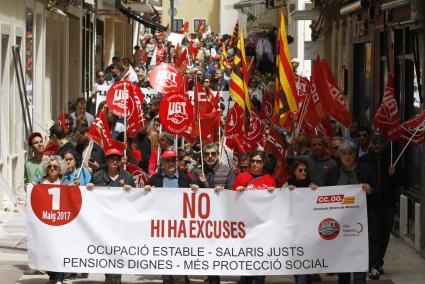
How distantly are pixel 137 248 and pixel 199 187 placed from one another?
1.09m

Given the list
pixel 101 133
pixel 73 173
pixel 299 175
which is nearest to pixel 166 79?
pixel 101 133

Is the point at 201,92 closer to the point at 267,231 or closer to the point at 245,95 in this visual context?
the point at 245,95

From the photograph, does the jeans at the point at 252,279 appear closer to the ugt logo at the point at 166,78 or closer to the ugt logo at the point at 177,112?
the ugt logo at the point at 177,112

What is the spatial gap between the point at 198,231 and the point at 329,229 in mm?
1385

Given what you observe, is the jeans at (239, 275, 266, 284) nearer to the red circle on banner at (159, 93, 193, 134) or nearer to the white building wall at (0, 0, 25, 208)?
the red circle on banner at (159, 93, 193, 134)

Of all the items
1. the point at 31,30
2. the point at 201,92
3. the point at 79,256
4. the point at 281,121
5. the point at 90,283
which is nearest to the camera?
the point at 79,256

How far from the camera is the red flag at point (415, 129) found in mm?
16266

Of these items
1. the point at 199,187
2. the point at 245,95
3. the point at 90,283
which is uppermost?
the point at 245,95

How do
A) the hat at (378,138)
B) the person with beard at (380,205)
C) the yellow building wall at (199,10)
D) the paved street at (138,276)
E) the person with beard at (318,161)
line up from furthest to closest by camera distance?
the yellow building wall at (199,10) → the hat at (378,138) → the person with beard at (380,205) → the paved street at (138,276) → the person with beard at (318,161)

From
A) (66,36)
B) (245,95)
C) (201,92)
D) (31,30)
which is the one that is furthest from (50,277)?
(66,36)

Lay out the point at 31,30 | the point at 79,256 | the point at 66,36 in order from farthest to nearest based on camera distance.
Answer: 1. the point at 66,36
2. the point at 31,30
3. the point at 79,256

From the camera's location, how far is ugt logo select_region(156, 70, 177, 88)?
20.2m

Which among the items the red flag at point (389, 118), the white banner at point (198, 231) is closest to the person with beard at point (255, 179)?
the white banner at point (198, 231)

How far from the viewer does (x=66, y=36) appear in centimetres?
3281
